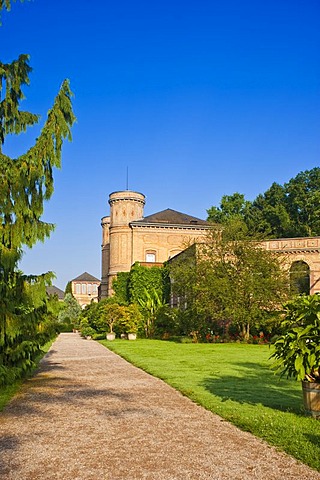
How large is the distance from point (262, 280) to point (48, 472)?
2152cm

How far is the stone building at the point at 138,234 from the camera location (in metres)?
49.1

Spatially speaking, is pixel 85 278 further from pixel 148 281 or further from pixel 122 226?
pixel 148 281

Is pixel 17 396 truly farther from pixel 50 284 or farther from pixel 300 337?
pixel 300 337

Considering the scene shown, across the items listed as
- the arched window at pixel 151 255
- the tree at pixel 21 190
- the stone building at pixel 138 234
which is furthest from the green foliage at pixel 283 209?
the tree at pixel 21 190

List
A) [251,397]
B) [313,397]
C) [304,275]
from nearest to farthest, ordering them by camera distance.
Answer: [313,397]
[251,397]
[304,275]

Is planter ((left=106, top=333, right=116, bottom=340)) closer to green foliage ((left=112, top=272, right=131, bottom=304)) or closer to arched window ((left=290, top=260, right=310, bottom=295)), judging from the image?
arched window ((left=290, top=260, right=310, bottom=295))

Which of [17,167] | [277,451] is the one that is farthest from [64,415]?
[17,167]

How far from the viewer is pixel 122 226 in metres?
49.7

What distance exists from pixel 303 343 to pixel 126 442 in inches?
101

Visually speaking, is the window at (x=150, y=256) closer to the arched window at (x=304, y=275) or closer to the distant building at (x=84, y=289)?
the arched window at (x=304, y=275)

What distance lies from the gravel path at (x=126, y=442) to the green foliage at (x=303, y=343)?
1154 millimetres

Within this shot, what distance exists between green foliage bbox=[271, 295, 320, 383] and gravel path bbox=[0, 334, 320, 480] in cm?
115

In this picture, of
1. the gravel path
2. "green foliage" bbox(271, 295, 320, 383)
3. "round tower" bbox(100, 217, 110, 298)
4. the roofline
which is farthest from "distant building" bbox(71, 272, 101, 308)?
"green foliage" bbox(271, 295, 320, 383)

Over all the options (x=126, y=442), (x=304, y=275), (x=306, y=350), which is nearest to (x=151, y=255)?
(x=304, y=275)
